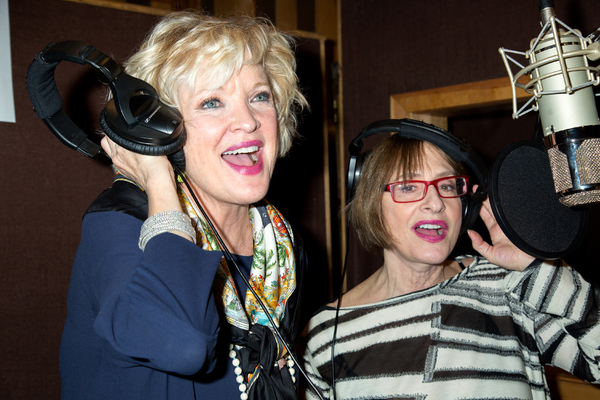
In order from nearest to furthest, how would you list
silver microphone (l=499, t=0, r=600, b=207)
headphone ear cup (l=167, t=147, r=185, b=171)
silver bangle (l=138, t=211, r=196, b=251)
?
silver microphone (l=499, t=0, r=600, b=207) → silver bangle (l=138, t=211, r=196, b=251) → headphone ear cup (l=167, t=147, r=185, b=171)

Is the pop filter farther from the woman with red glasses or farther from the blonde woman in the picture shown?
the blonde woman

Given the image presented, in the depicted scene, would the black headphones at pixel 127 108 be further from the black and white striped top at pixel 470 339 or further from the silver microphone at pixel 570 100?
the black and white striped top at pixel 470 339

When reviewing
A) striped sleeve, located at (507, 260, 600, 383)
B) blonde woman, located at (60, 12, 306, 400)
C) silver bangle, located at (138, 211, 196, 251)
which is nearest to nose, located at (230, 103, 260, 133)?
blonde woman, located at (60, 12, 306, 400)

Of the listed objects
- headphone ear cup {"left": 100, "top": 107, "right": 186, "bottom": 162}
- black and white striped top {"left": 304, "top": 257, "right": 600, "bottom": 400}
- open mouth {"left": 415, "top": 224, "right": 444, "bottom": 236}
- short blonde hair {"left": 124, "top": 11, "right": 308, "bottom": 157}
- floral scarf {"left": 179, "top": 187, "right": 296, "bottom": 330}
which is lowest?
black and white striped top {"left": 304, "top": 257, "right": 600, "bottom": 400}

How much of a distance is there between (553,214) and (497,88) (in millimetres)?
757

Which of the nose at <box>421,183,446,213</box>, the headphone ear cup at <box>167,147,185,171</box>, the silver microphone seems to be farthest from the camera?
the nose at <box>421,183,446,213</box>

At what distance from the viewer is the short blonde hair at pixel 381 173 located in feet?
4.15

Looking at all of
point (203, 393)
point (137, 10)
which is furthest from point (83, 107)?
point (203, 393)

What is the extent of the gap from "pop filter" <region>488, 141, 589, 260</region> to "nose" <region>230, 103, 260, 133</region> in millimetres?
494

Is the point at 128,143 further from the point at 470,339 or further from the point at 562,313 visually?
the point at 562,313

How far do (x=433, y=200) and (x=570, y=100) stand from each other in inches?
24.2

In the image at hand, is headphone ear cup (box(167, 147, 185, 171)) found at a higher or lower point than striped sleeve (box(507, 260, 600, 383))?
higher

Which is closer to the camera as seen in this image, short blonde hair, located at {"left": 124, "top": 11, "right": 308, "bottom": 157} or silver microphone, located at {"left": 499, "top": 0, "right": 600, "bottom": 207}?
silver microphone, located at {"left": 499, "top": 0, "right": 600, "bottom": 207}

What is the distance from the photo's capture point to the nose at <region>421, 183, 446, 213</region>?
1.21 meters
